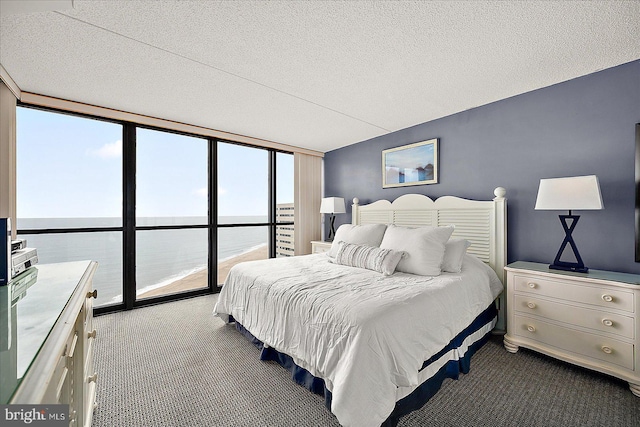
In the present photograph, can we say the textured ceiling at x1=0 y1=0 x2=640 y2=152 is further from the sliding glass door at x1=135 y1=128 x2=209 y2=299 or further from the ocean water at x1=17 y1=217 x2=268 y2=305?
the ocean water at x1=17 y1=217 x2=268 y2=305

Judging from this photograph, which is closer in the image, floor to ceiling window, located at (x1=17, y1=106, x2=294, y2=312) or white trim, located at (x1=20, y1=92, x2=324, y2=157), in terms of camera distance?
white trim, located at (x1=20, y1=92, x2=324, y2=157)

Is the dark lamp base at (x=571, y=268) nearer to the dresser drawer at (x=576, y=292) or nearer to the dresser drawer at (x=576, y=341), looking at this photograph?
the dresser drawer at (x=576, y=292)

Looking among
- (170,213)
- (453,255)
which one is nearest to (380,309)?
(453,255)

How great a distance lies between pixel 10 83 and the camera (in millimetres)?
2482

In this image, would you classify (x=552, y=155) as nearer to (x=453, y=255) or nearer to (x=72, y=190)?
(x=453, y=255)

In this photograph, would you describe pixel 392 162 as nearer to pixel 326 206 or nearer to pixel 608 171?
pixel 326 206

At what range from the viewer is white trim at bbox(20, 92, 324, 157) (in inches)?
111

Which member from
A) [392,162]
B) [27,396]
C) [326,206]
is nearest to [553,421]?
[27,396]

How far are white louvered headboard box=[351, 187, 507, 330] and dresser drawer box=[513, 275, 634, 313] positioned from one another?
474 millimetres

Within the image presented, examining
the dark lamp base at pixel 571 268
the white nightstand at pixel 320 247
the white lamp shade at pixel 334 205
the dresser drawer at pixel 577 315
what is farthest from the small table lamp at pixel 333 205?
the dark lamp base at pixel 571 268

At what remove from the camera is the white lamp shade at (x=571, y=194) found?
2.11 m

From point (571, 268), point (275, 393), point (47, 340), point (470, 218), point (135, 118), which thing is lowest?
point (275, 393)

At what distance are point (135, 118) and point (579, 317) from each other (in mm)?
4811

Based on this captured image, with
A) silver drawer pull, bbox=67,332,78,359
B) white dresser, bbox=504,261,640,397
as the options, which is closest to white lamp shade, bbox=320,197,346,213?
white dresser, bbox=504,261,640,397
